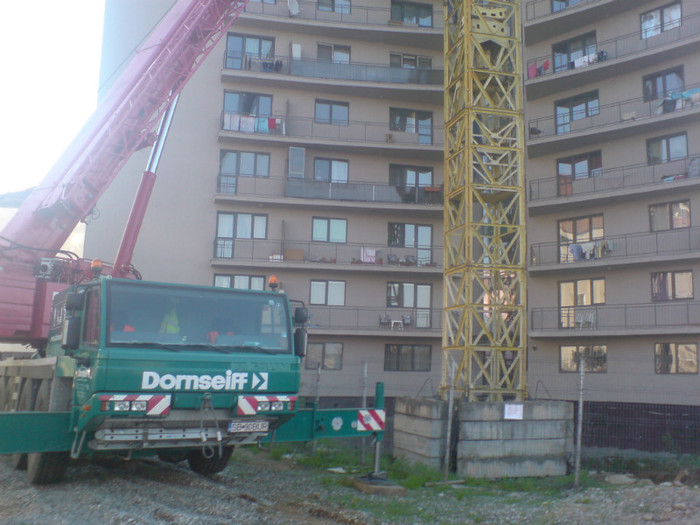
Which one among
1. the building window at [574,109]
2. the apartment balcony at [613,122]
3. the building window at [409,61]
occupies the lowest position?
the apartment balcony at [613,122]

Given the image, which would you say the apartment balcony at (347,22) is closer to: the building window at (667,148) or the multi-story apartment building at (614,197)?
the multi-story apartment building at (614,197)

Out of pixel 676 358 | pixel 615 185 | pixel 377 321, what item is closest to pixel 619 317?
pixel 676 358

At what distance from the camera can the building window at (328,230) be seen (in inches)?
1266

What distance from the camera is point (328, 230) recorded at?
3228cm

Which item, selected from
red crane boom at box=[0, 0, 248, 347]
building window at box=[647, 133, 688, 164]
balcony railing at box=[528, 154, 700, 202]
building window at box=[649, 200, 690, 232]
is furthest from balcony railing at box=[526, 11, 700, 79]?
red crane boom at box=[0, 0, 248, 347]

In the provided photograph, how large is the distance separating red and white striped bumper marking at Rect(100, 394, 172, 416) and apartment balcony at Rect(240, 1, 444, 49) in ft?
85.6

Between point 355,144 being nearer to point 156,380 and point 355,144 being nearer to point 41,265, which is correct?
point 41,265

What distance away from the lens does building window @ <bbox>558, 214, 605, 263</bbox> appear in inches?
1153

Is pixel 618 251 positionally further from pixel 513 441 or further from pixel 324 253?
pixel 513 441

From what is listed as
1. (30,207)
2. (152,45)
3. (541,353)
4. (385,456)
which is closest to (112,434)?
(30,207)

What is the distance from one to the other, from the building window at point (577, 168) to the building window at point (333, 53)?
11351 mm

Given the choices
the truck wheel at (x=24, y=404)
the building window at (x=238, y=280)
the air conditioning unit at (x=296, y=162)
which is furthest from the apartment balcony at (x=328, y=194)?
the truck wheel at (x=24, y=404)

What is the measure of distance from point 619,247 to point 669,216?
223 cm

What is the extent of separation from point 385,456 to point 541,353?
15460 millimetres
